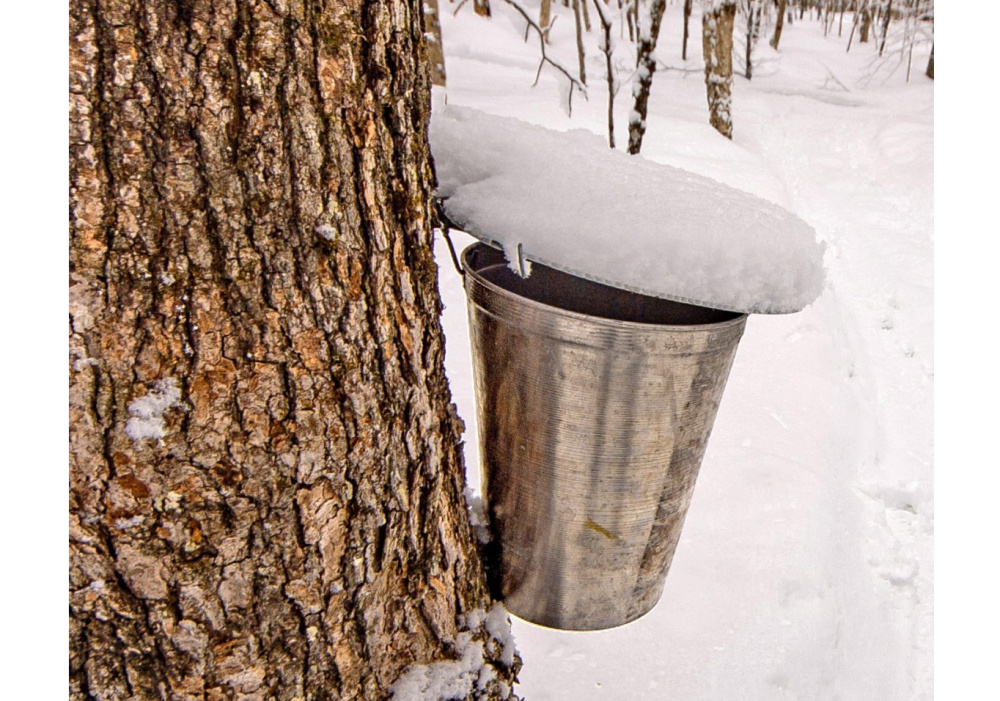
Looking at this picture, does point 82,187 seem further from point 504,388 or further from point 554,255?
point 504,388

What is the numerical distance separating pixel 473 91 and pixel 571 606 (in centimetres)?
789

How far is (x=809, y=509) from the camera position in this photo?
258 cm

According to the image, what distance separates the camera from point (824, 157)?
321 inches

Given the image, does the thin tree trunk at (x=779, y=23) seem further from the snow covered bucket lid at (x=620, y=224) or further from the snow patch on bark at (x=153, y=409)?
the snow patch on bark at (x=153, y=409)

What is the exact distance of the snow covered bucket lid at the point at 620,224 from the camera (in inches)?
40.7

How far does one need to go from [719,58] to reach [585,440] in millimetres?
7608

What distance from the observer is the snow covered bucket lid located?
3.39 feet

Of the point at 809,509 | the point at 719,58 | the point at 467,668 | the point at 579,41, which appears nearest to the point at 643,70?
the point at 579,41

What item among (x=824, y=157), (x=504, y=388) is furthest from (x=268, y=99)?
(x=824, y=157)

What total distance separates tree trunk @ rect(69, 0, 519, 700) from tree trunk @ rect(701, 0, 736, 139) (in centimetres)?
737

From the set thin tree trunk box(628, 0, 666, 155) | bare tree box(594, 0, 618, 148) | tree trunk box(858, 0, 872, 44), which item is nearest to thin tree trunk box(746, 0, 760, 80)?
tree trunk box(858, 0, 872, 44)

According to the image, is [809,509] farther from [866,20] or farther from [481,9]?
[866,20]

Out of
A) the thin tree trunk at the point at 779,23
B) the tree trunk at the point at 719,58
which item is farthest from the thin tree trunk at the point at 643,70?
the thin tree trunk at the point at 779,23

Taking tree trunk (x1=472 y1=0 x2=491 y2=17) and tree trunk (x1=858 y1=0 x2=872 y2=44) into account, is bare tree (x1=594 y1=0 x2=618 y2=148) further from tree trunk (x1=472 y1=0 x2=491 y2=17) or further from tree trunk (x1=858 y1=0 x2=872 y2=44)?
tree trunk (x1=858 y1=0 x2=872 y2=44)
